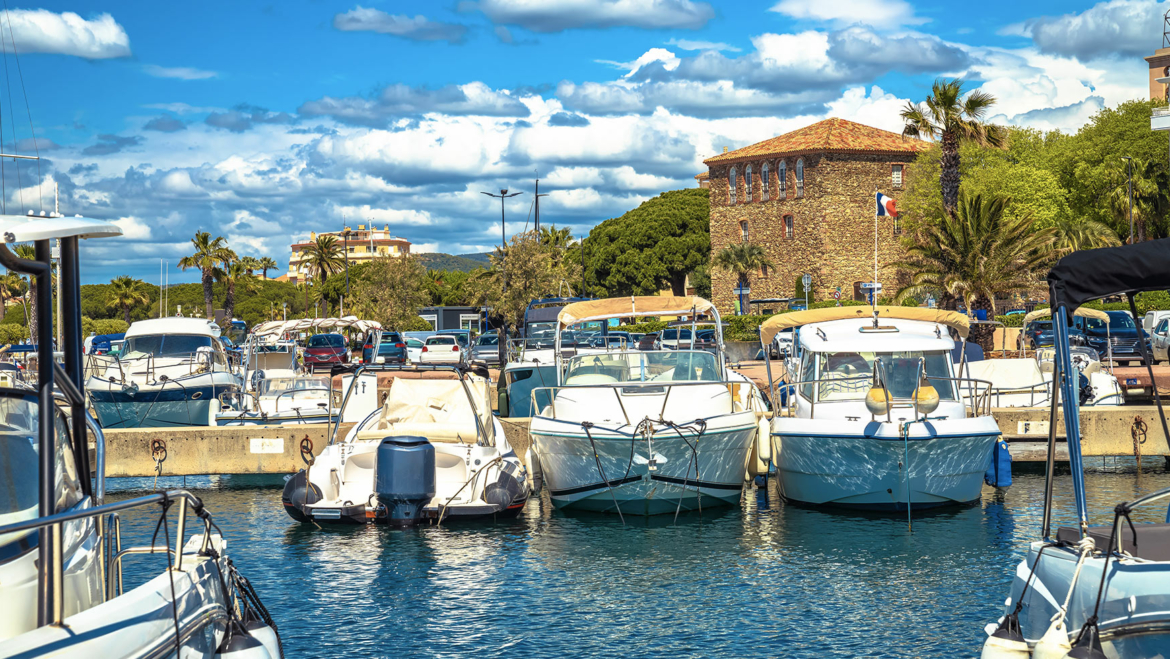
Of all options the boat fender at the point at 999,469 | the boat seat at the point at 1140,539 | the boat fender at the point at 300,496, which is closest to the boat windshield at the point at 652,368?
the boat fender at the point at 999,469

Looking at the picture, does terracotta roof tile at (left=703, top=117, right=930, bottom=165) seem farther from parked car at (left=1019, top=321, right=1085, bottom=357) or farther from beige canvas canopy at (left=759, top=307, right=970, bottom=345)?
beige canvas canopy at (left=759, top=307, right=970, bottom=345)

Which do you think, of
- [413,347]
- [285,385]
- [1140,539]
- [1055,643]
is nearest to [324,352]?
[413,347]

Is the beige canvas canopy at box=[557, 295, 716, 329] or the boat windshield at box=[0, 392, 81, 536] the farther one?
the beige canvas canopy at box=[557, 295, 716, 329]

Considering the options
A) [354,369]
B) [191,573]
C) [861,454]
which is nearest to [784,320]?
[861,454]

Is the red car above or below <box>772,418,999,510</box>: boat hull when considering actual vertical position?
above

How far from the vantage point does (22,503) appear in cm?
546

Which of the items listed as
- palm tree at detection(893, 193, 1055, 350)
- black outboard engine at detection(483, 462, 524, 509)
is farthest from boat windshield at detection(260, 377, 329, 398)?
palm tree at detection(893, 193, 1055, 350)

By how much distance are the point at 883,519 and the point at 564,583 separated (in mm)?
5001

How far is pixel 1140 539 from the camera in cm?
661

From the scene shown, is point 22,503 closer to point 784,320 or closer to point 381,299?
point 784,320

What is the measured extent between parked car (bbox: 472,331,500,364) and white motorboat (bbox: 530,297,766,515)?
2562 centimetres

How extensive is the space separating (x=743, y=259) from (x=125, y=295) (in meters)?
54.3

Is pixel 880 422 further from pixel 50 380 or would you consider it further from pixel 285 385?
pixel 285 385

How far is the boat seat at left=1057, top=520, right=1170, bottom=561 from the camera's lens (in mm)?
6418
